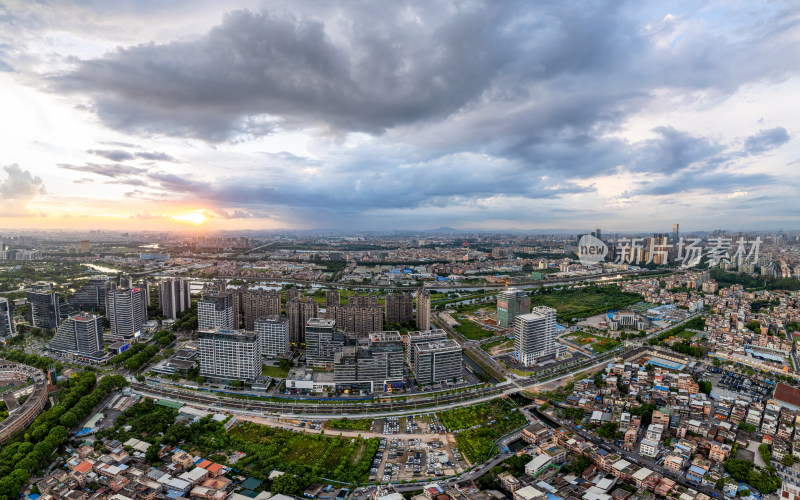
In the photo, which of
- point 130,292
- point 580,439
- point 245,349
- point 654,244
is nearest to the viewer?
point 580,439

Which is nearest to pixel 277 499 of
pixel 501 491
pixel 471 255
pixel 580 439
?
pixel 501 491

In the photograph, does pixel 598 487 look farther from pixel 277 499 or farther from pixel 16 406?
pixel 16 406

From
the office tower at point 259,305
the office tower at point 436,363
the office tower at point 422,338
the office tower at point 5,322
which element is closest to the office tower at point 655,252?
the office tower at point 422,338

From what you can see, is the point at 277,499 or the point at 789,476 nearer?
the point at 277,499

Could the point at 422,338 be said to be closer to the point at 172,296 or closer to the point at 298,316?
the point at 298,316

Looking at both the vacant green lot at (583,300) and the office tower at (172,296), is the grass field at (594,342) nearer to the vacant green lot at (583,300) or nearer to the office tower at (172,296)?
the vacant green lot at (583,300)

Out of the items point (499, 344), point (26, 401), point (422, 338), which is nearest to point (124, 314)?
point (26, 401)
